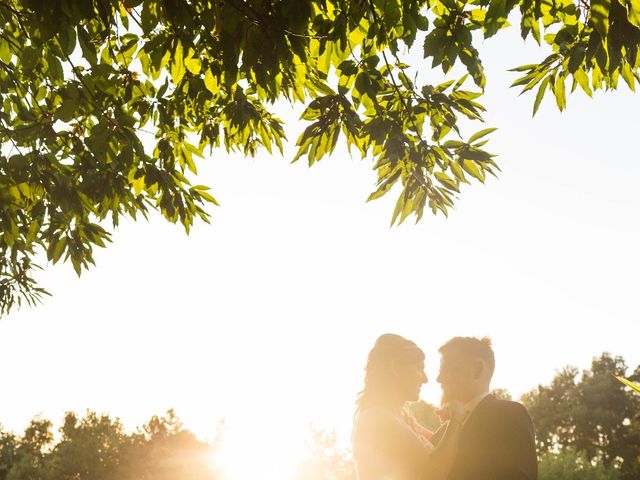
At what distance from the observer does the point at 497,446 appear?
3.43 meters

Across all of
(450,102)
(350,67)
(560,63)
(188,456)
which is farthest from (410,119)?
(188,456)

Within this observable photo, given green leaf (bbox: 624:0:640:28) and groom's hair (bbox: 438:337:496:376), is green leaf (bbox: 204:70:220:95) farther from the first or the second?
groom's hair (bbox: 438:337:496:376)

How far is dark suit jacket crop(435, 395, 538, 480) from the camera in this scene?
3377 millimetres

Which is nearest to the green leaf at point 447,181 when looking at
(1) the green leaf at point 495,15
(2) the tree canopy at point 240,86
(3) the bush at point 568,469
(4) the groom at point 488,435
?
(2) the tree canopy at point 240,86

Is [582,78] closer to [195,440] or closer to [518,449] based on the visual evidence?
[518,449]

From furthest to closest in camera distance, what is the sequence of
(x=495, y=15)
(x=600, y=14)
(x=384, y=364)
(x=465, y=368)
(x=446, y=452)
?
(x=384, y=364), (x=465, y=368), (x=446, y=452), (x=495, y=15), (x=600, y=14)

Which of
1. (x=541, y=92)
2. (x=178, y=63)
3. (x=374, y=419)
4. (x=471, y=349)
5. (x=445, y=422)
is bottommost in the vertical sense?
(x=445, y=422)

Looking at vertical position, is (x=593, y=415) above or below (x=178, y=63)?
below

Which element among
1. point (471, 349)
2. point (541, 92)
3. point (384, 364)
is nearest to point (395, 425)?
point (384, 364)

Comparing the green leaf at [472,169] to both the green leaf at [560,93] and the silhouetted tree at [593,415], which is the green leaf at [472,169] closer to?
the green leaf at [560,93]

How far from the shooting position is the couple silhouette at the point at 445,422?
3.44 metres

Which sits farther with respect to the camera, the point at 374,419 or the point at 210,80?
the point at 374,419

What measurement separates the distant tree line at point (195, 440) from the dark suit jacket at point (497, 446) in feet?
180

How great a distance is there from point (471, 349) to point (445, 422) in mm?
843
